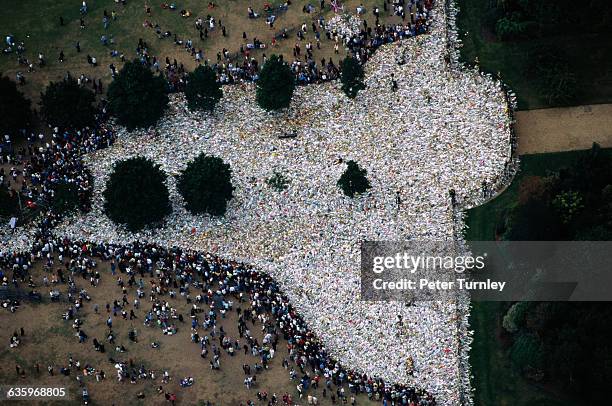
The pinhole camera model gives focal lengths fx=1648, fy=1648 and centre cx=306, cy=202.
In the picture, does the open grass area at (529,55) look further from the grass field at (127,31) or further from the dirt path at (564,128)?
the grass field at (127,31)

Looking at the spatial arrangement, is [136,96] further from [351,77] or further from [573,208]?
[573,208]

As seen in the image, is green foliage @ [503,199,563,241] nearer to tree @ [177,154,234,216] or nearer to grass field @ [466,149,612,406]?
grass field @ [466,149,612,406]

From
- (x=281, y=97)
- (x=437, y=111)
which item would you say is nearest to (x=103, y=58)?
(x=281, y=97)

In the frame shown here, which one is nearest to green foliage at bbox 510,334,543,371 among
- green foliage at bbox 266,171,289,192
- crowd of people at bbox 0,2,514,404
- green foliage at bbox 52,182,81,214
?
crowd of people at bbox 0,2,514,404

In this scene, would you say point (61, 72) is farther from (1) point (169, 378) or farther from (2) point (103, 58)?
(1) point (169, 378)

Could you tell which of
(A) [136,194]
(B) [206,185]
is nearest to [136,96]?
(A) [136,194]
